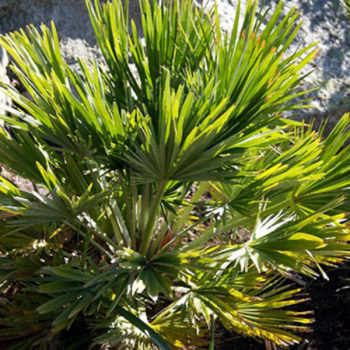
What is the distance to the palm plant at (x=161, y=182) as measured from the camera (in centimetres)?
134

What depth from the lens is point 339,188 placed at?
59.7 inches

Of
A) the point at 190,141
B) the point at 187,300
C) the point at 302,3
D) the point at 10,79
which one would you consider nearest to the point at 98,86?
the point at 190,141

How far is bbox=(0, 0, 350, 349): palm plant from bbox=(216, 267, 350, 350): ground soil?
406 mm

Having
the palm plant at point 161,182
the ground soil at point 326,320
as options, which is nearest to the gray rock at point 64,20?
the palm plant at point 161,182

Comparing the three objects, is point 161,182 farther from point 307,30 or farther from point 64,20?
point 307,30

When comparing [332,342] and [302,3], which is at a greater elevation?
[302,3]

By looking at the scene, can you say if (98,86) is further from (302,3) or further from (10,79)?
(302,3)

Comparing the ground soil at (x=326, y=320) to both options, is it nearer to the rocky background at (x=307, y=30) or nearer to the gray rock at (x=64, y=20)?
the rocky background at (x=307, y=30)

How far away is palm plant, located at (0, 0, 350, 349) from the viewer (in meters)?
1.34

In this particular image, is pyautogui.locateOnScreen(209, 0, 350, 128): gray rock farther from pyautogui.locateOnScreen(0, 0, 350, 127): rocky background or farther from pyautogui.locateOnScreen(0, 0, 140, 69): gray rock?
pyautogui.locateOnScreen(0, 0, 140, 69): gray rock

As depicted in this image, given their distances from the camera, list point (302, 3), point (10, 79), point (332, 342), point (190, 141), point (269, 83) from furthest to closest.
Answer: point (302, 3), point (10, 79), point (332, 342), point (269, 83), point (190, 141)

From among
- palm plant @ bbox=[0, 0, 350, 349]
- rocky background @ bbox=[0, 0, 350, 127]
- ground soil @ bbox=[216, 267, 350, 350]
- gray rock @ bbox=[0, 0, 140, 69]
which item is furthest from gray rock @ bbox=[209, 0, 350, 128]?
palm plant @ bbox=[0, 0, 350, 349]

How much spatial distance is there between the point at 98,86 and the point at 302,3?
74.8 inches

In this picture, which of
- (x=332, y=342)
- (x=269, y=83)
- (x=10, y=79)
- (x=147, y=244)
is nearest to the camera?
(x=269, y=83)
